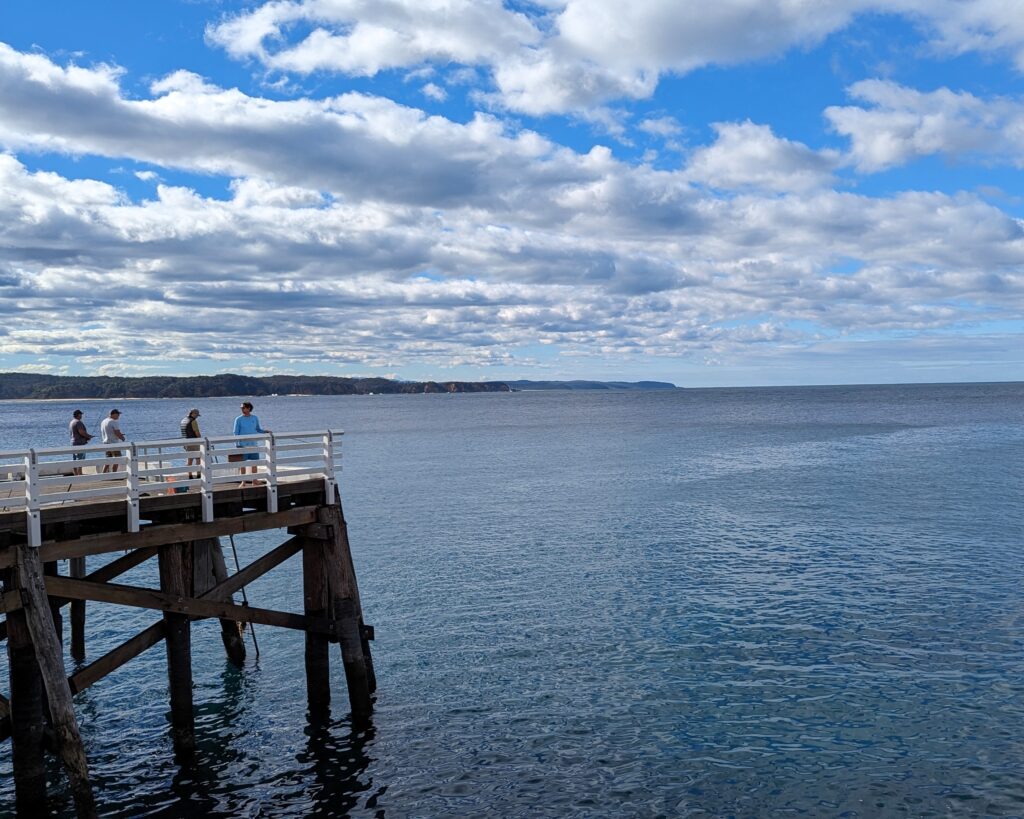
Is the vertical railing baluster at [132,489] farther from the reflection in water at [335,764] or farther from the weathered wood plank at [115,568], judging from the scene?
the reflection in water at [335,764]

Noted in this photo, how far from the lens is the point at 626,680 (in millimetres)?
18391

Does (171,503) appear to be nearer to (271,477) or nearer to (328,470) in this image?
(271,477)

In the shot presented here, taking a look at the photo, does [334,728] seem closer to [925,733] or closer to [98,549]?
[98,549]

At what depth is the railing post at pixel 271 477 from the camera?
53.9 feet

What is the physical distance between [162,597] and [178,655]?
1264 millimetres

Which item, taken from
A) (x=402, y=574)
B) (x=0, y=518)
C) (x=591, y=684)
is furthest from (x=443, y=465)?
(x=0, y=518)

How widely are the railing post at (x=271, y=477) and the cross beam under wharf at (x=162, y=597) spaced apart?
4 cm

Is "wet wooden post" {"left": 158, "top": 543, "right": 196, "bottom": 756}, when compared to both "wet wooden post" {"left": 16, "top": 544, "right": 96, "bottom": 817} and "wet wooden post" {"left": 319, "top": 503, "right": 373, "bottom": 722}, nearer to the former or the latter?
"wet wooden post" {"left": 16, "top": 544, "right": 96, "bottom": 817}

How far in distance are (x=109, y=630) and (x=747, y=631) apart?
16288 mm

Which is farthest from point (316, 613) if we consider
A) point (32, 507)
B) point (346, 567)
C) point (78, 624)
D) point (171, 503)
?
point (78, 624)

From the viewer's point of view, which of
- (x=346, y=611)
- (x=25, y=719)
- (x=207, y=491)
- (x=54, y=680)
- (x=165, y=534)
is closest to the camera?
(x=54, y=680)

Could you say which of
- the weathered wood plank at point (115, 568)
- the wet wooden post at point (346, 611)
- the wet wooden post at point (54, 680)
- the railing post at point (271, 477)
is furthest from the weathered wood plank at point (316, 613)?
the wet wooden post at point (54, 680)

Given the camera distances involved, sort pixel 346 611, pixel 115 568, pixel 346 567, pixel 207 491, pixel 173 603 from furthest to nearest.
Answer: pixel 115 568, pixel 346 567, pixel 346 611, pixel 207 491, pixel 173 603

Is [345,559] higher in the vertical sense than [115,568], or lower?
higher
